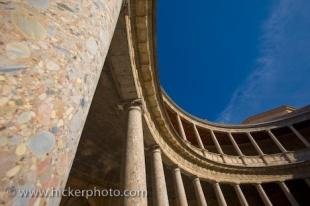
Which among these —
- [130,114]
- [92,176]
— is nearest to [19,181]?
[130,114]

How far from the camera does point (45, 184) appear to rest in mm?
990

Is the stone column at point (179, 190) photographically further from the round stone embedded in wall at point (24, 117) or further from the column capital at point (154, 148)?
the round stone embedded in wall at point (24, 117)

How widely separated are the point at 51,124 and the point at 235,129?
17064mm

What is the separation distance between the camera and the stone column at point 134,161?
13.7 feet

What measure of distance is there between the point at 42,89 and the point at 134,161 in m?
3.84

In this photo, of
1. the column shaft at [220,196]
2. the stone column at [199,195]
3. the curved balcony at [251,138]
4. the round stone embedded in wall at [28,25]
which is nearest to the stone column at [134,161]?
the round stone embedded in wall at [28,25]

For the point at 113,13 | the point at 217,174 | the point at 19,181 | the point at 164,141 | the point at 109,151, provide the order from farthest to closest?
the point at 217,174
the point at 109,151
the point at 164,141
the point at 113,13
the point at 19,181

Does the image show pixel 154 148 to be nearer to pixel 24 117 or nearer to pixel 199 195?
pixel 199 195

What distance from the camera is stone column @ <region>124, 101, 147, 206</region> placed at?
13.7 feet

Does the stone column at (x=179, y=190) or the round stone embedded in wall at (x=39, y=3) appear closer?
the round stone embedded in wall at (x=39, y=3)

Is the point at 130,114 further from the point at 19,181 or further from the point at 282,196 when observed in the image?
the point at 282,196

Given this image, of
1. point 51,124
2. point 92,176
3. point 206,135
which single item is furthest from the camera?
point 206,135

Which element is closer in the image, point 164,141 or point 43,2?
point 43,2

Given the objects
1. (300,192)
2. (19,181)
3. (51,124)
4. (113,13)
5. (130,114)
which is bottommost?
(19,181)
